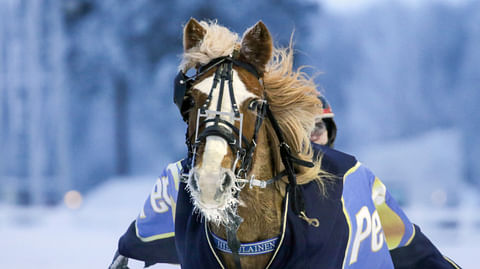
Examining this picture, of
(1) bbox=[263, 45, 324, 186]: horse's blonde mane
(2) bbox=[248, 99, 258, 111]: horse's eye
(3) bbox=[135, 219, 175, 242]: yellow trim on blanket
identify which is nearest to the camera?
(2) bbox=[248, 99, 258, 111]: horse's eye

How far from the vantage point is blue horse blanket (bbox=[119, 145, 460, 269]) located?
7.91 ft

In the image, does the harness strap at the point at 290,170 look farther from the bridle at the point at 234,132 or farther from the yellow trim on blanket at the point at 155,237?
the yellow trim on blanket at the point at 155,237

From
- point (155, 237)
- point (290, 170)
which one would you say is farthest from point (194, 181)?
point (155, 237)

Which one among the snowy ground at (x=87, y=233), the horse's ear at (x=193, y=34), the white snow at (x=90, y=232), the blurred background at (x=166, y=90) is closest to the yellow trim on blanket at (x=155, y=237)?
the horse's ear at (x=193, y=34)

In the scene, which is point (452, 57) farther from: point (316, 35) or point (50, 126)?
point (50, 126)

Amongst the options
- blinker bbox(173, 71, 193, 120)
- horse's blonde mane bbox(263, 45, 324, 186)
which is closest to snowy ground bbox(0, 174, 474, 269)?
horse's blonde mane bbox(263, 45, 324, 186)

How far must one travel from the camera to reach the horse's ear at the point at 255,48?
2311 mm

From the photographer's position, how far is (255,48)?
2330 mm

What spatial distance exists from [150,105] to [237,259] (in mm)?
11675

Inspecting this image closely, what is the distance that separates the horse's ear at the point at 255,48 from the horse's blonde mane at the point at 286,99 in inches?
2.2

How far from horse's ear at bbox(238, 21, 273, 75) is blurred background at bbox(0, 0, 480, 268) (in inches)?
365

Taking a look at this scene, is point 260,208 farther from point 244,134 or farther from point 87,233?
point 87,233

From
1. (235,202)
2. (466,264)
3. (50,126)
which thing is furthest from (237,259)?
(50,126)

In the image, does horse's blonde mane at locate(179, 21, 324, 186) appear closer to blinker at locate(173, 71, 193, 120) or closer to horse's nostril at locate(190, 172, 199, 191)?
blinker at locate(173, 71, 193, 120)
